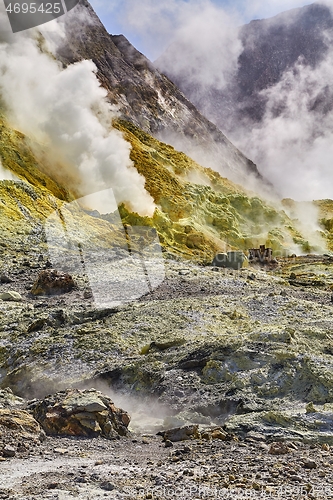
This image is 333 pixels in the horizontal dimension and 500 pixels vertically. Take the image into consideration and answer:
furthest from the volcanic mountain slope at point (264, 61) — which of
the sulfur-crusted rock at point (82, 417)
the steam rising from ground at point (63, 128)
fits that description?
the sulfur-crusted rock at point (82, 417)

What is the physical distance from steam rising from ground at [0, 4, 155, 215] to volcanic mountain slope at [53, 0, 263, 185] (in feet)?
73.3

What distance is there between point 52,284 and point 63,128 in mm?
22058

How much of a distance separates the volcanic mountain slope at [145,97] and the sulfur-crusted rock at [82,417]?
5691 cm

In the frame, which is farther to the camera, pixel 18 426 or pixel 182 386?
pixel 182 386

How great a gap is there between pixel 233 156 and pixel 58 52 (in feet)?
110

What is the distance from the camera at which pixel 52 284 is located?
17.6 metres

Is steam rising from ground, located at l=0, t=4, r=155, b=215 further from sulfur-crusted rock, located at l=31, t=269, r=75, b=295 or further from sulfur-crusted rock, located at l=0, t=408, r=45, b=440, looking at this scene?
sulfur-crusted rock, located at l=0, t=408, r=45, b=440

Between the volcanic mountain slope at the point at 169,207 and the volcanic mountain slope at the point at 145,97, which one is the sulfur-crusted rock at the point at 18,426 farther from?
the volcanic mountain slope at the point at 145,97

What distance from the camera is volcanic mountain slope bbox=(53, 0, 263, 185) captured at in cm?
6612

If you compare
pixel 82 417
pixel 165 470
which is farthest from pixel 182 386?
pixel 165 470

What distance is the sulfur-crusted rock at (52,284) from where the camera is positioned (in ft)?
57.0

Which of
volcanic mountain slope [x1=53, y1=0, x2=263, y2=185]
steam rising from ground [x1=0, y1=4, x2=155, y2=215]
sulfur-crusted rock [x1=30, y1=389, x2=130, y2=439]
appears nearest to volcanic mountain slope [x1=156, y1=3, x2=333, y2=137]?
volcanic mountain slope [x1=53, y1=0, x2=263, y2=185]

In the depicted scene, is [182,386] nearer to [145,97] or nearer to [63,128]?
[63,128]

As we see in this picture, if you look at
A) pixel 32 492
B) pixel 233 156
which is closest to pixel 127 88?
pixel 233 156
